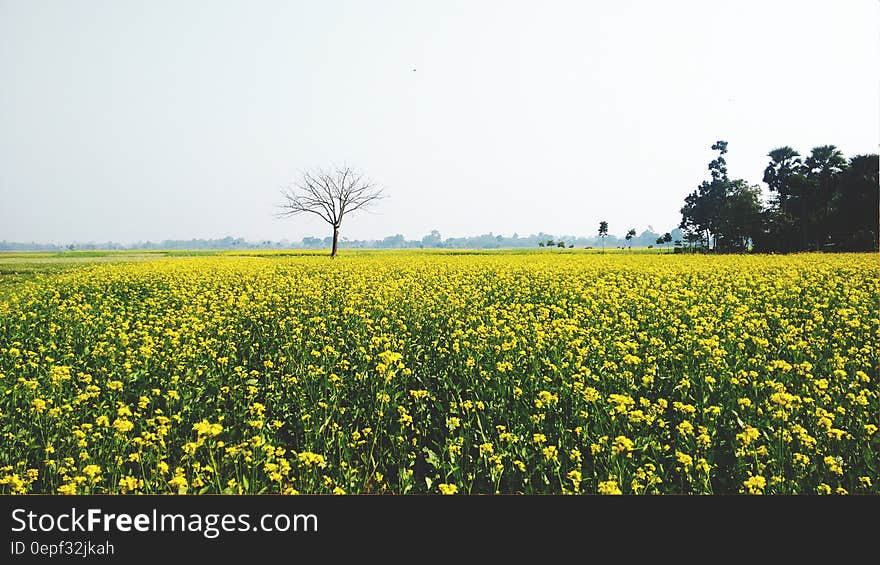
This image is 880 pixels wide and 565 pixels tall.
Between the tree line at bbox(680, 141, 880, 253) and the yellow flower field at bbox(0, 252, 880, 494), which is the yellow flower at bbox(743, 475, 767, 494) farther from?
the tree line at bbox(680, 141, 880, 253)

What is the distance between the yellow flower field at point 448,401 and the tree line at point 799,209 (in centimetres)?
2334

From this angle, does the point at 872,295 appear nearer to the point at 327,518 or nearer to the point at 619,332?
the point at 619,332

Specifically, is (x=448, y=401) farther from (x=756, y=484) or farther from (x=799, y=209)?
(x=799, y=209)

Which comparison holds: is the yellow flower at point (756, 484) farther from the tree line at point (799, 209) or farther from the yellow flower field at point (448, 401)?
the tree line at point (799, 209)

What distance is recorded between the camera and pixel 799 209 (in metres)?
34.8

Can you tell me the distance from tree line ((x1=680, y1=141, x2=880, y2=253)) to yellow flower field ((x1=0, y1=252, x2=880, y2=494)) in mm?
23335

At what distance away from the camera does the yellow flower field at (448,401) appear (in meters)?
3.88

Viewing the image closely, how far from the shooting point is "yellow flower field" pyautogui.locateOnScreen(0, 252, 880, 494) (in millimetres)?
3883

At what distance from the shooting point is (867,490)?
3.64 metres

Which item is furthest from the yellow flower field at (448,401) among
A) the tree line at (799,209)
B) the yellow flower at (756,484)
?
the tree line at (799,209)

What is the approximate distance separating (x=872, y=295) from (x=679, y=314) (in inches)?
149

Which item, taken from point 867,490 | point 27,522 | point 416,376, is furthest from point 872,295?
point 27,522

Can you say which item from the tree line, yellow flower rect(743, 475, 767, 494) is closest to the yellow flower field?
yellow flower rect(743, 475, 767, 494)

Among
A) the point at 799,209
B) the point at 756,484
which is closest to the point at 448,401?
the point at 756,484
